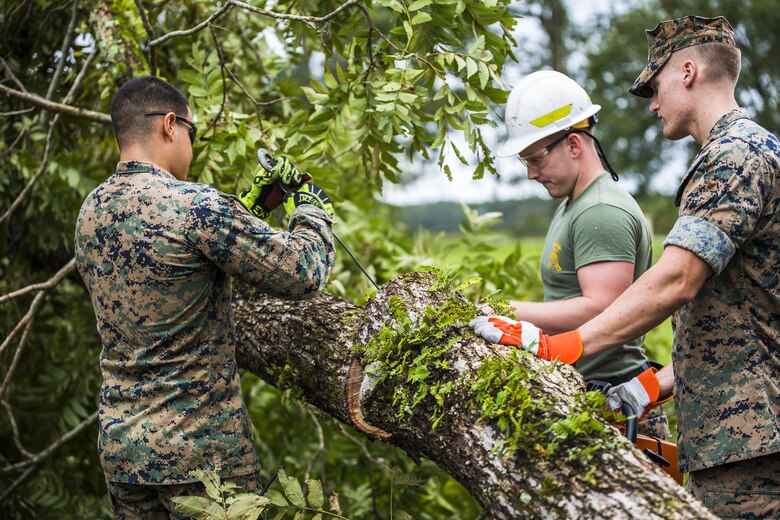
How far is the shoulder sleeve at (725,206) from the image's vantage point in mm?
2160

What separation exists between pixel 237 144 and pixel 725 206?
230cm

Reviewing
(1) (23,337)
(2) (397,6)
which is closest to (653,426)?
(2) (397,6)

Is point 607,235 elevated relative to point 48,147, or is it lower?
lower

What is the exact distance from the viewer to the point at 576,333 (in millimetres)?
2398

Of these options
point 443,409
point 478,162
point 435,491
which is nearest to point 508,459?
point 443,409

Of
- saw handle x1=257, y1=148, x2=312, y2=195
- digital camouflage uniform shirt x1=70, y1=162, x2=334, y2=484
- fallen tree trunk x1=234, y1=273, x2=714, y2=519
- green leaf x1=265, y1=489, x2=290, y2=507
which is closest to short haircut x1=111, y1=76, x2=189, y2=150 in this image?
digital camouflage uniform shirt x1=70, y1=162, x2=334, y2=484

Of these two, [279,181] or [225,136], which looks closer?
[279,181]

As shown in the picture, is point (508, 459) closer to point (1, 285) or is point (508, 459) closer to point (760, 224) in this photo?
point (760, 224)

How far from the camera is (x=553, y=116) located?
3.04 meters

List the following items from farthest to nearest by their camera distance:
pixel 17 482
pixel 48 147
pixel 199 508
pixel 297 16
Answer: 1. pixel 17 482
2. pixel 48 147
3. pixel 297 16
4. pixel 199 508

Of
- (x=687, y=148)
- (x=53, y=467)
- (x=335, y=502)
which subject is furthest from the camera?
(x=687, y=148)

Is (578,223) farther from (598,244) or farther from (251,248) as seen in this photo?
(251,248)

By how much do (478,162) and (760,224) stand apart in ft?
4.67

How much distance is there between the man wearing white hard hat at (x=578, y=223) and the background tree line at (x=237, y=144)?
0.89ft
